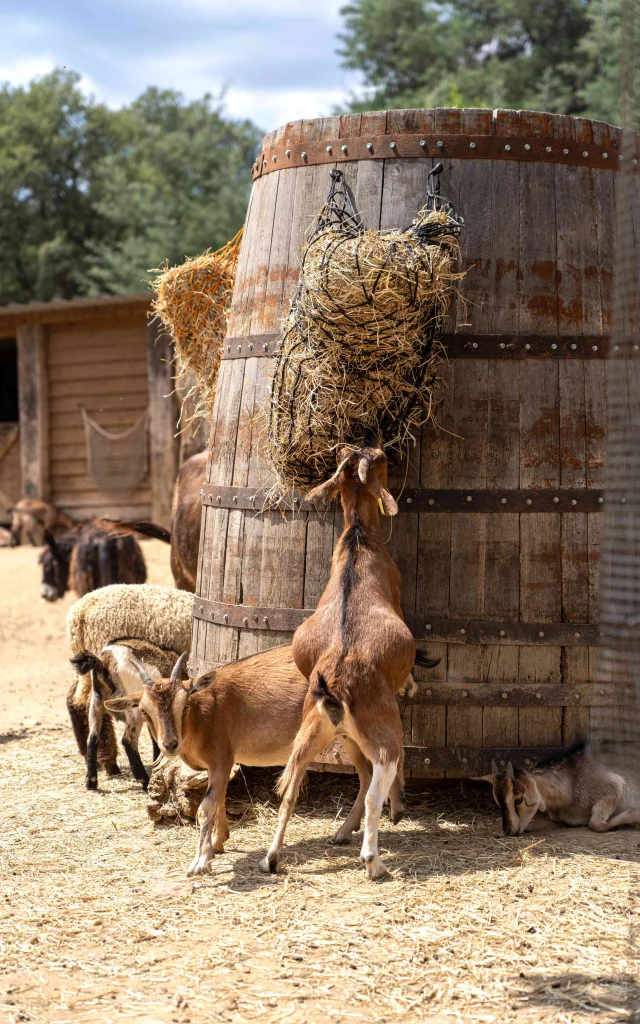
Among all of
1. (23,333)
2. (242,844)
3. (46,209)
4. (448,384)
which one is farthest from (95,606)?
(46,209)

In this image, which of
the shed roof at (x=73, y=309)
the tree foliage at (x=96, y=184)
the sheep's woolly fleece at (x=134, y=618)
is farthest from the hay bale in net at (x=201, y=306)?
the tree foliage at (x=96, y=184)

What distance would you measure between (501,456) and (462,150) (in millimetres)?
1507

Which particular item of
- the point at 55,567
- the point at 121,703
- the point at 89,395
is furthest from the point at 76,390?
the point at 121,703

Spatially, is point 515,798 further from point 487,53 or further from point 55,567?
point 487,53

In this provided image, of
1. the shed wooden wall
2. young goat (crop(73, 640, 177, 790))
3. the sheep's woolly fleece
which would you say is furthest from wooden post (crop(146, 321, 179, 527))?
young goat (crop(73, 640, 177, 790))

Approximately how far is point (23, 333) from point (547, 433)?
526 inches

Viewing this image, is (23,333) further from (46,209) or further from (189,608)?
(46,209)

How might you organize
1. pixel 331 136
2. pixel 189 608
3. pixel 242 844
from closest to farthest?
pixel 242 844 → pixel 331 136 → pixel 189 608

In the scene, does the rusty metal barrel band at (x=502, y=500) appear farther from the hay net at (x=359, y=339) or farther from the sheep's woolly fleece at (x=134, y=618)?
the sheep's woolly fleece at (x=134, y=618)

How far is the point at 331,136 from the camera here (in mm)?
5395

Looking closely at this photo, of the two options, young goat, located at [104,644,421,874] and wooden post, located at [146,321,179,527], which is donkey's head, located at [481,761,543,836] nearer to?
young goat, located at [104,644,421,874]

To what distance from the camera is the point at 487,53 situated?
98.2 ft

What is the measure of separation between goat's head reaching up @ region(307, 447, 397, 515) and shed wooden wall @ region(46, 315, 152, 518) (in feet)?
38.2

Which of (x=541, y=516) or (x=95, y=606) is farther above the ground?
(x=541, y=516)
